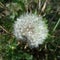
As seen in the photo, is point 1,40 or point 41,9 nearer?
point 1,40

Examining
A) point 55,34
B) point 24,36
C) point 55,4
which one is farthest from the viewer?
point 55,4

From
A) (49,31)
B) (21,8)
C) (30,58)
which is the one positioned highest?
(21,8)

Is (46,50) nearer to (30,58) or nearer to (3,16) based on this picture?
(30,58)

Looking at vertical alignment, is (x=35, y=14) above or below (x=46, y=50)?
above

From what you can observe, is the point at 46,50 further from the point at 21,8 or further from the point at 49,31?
the point at 21,8

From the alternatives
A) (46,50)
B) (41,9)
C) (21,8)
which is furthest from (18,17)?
(46,50)

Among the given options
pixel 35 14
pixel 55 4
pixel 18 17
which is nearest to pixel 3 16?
pixel 18 17

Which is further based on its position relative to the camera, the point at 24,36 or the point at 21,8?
the point at 21,8

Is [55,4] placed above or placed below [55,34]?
above

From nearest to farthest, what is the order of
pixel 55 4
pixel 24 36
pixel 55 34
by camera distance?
pixel 24 36 < pixel 55 34 < pixel 55 4
